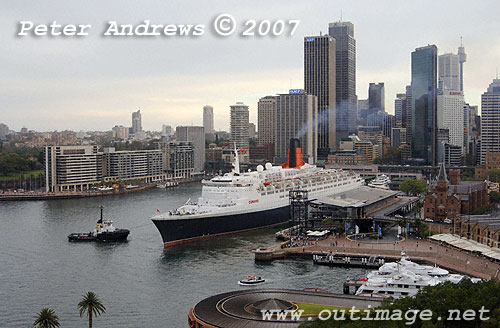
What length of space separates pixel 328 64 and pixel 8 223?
72.2 meters

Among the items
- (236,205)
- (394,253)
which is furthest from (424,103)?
(394,253)

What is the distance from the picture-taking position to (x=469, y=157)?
84.3 m

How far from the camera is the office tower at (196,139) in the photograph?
297ft

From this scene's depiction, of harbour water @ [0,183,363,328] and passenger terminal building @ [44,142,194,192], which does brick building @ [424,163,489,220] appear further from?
passenger terminal building @ [44,142,194,192]

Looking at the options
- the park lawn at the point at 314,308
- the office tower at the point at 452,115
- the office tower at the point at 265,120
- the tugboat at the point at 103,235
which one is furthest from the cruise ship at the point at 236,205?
the office tower at the point at 452,115

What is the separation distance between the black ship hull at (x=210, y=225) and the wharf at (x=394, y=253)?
437 cm

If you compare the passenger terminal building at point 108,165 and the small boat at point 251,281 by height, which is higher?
the passenger terminal building at point 108,165

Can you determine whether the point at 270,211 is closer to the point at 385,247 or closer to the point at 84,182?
the point at 385,247

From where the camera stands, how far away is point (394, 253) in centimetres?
2562

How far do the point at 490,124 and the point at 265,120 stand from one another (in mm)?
45437

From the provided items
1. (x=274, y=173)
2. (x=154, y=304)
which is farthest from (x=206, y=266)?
(x=274, y=173)

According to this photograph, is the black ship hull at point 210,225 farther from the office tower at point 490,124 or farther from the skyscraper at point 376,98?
the skyscraper at point 376,98

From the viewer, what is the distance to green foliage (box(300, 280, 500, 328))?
502 inches

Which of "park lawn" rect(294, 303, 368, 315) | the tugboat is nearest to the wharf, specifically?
→ the tugboat
